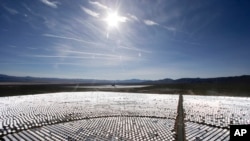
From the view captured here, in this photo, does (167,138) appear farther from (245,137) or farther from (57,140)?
(245,137)

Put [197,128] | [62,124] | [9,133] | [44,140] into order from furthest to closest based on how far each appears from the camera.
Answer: [62,124], [197,128], [9,133], [44,140]

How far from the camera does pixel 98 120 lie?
18000 millimetres

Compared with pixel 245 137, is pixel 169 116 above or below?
below

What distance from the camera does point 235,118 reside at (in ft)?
61.0

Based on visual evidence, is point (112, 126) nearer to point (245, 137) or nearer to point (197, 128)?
point (197, 128)

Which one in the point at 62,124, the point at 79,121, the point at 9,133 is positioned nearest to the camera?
the point at 9,133

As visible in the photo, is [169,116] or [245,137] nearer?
[245,137]

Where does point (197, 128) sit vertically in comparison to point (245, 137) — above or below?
below

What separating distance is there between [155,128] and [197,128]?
3.02 meters

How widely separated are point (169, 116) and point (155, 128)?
196 inches

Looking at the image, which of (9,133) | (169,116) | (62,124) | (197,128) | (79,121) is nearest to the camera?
(9,133)

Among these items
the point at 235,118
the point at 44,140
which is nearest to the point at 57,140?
the point at 44,140

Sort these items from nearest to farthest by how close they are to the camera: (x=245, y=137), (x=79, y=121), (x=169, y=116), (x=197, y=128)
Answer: (x=245, y=137) < (x=197, y=128) < (x=79, y=121) < (x=169, y=116)

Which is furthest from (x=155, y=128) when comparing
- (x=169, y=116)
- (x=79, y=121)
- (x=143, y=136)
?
(x=79, y=121)
